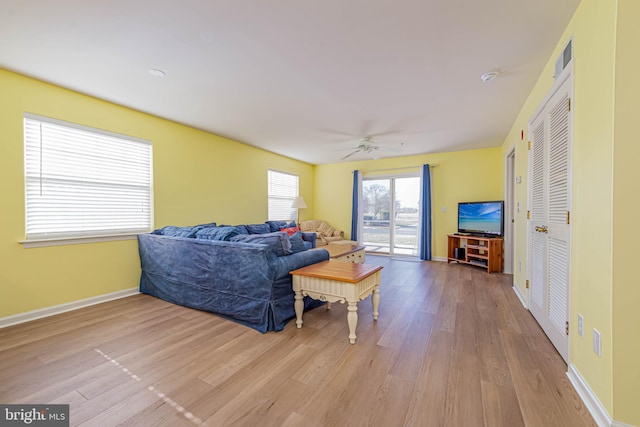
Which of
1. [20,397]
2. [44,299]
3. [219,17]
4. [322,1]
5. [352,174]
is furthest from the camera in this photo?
[352,174]

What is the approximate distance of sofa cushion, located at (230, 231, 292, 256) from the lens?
2.58 metres

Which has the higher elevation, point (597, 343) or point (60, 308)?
point (597, 343)

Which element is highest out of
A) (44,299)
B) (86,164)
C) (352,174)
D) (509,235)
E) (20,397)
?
(352,174)

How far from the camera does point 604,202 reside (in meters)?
1.42

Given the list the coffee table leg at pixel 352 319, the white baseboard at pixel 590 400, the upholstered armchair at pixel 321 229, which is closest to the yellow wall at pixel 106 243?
the upholstered armchair at pixel 321 229

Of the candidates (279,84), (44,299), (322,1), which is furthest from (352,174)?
(44,299)

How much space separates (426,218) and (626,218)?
4.91 metres

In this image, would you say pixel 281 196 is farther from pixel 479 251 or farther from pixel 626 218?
pixel 626 218

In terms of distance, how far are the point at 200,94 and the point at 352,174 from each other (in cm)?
472

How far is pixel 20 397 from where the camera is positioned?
163 centimetres

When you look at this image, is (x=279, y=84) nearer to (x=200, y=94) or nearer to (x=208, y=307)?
(x=200, y=94)

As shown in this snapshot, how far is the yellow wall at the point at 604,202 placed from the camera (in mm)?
1295

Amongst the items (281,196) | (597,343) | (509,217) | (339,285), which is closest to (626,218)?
(597,343)

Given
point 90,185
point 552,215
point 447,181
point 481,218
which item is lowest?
point 481,218
